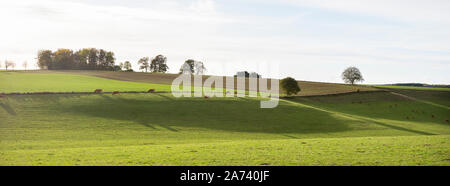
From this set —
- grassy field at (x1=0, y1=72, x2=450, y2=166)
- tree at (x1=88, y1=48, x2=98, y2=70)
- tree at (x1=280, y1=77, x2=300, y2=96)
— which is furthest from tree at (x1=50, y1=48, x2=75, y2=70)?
tree at (x1=280, y1=77, x2=300, y2=96)

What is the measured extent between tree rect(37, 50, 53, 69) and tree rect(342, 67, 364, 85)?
9893 cm

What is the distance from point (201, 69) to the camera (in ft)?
413

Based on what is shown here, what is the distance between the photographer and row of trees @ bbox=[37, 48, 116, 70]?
115963 mm

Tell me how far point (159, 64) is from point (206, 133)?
103756mm

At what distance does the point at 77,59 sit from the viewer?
12106 centimetres

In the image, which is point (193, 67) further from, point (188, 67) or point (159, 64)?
point (159, 64)

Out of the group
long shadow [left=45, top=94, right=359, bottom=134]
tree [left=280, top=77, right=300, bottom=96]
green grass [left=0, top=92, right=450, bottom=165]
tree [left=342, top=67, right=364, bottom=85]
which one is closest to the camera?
green grass [left=0, top=92, right=450, bottom=165]

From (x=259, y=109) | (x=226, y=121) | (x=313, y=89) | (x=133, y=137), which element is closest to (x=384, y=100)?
(x=313, y=89)

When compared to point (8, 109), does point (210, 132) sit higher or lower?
lower

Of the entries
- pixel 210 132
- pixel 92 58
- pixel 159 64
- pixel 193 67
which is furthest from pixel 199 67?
pixel 210 132

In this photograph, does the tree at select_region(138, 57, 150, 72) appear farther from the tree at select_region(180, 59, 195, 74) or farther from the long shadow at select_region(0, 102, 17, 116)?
the long shadow at select_region(0, 102, 17, 116)

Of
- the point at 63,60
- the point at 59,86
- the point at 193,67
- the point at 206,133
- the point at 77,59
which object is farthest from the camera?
the point at 193,67

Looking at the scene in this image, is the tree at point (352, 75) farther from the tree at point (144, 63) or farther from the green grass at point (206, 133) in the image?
the tree at point (144, 63)
